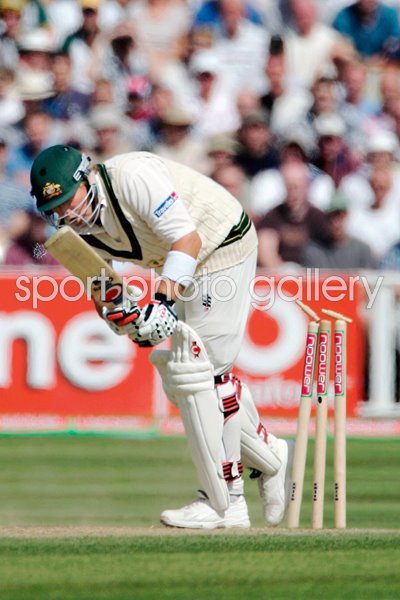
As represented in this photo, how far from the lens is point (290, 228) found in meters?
11.8

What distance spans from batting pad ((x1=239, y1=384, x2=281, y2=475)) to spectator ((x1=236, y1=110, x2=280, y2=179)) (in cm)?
586

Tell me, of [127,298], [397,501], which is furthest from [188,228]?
[397,501]

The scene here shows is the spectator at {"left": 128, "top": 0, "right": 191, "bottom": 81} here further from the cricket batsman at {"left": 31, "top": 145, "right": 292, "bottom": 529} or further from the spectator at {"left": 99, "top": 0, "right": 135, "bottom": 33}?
the cricket batsman at {"left": 31, "top": 145, "right": 292, "bottom": 529}

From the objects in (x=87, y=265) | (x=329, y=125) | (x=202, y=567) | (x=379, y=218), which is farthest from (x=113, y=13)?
(x=202, y=567)

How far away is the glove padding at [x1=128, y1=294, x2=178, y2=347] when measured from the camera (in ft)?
19.6

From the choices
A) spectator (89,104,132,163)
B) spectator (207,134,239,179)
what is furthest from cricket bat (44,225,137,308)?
spectator (89,104,132,163)

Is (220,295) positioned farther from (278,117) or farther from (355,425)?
(278,117)

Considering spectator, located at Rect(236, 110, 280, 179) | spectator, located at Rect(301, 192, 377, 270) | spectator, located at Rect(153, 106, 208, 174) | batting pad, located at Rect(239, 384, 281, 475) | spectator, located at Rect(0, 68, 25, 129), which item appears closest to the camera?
batting pad, located at Rect(239, 384, 281, 475)

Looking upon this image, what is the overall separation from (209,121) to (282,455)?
21.7ft

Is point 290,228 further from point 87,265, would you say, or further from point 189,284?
point 87,265

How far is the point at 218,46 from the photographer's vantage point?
13664 mm

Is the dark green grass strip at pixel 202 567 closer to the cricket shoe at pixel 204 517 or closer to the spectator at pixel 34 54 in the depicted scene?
the cricket shoe at pixel 204 517

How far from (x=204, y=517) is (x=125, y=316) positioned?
1.16 metres

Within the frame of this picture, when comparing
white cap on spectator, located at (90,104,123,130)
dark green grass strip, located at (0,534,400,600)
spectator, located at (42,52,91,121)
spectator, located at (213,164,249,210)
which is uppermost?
spectator, located at (42,52,91,121)
